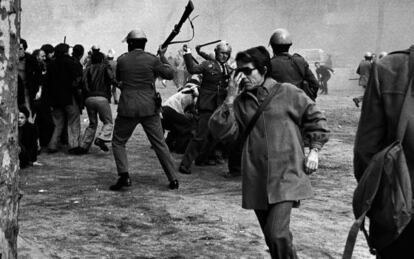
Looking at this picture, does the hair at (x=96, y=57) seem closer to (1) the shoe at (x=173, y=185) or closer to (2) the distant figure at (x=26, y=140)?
(2) the distant figure at (x=26, y=140)

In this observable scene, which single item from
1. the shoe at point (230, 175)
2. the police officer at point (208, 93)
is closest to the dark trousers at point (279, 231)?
the shoe at point (230, 175)

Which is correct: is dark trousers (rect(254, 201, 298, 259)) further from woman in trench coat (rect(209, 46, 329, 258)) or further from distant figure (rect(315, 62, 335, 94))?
distant figure (rect(315, 62, 335, 94))

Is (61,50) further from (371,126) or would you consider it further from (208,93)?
(371,126)

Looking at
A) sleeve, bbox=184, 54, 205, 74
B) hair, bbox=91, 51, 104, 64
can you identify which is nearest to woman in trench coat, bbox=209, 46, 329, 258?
sleeve, bbox=184, 54, 205, 74

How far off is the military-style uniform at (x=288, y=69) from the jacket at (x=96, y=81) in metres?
3.13

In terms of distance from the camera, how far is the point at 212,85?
8852 mm

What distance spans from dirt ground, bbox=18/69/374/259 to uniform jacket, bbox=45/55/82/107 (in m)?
0.96

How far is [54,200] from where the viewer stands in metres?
7.29

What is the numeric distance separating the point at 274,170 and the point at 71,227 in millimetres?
2693

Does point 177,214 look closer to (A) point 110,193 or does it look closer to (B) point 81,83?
(A) point 110,193

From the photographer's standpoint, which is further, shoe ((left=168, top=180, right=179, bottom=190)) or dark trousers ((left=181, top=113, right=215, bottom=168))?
dark trousers ((left=181, top=113, right=215, bottom=168))

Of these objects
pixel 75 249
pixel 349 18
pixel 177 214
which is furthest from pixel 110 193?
pixel 349 18

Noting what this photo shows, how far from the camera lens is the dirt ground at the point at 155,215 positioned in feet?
17.9

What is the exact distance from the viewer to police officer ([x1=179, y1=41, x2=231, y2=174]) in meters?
8.77
